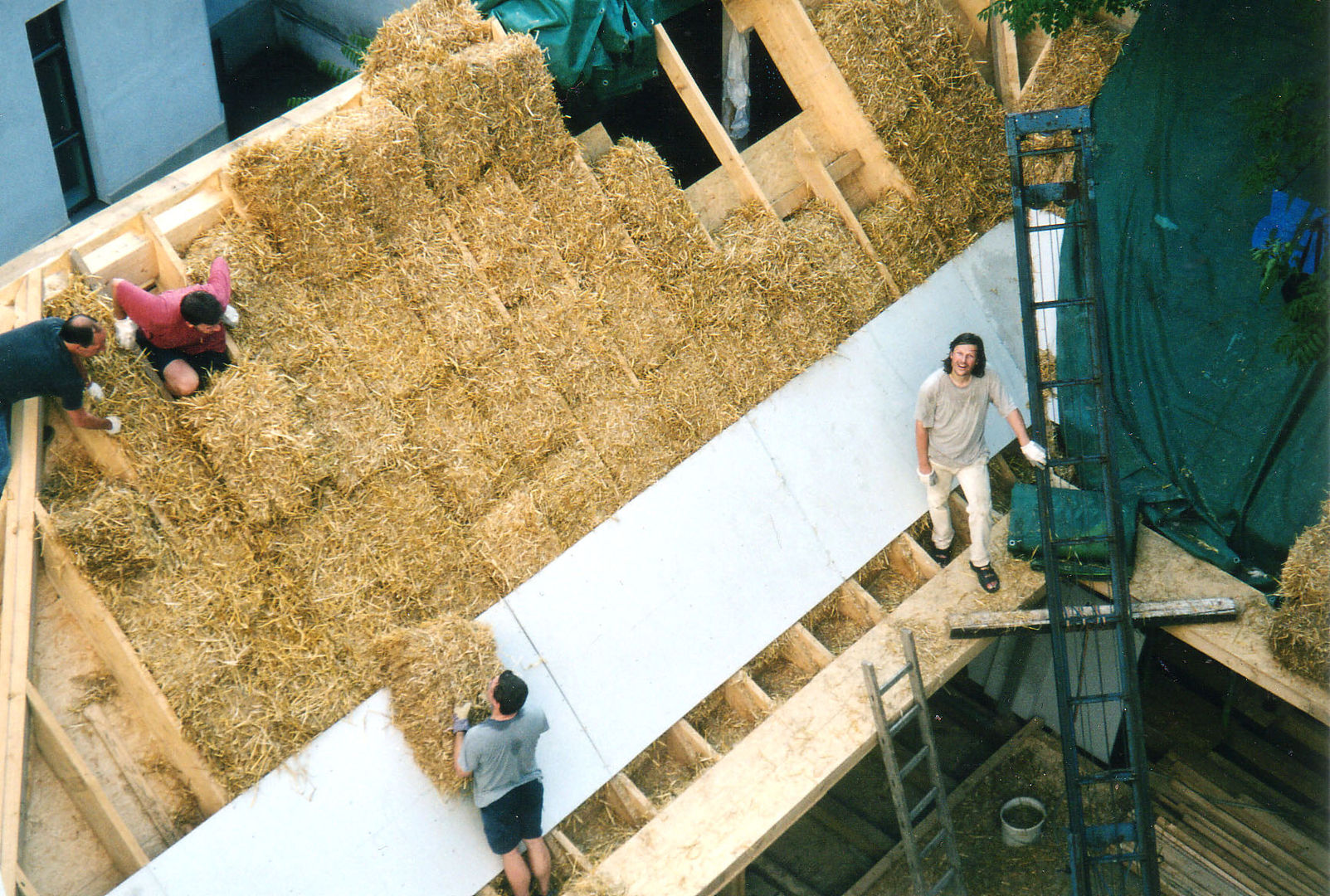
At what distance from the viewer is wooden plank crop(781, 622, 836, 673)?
6641mm

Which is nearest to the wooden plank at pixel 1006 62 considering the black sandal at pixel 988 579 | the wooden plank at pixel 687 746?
the black sandal at pixel 988 579

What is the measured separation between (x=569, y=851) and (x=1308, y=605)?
399 centimetres

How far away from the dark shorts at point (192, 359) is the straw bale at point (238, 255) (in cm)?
33

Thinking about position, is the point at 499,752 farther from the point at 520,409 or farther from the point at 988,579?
the point at 988,579

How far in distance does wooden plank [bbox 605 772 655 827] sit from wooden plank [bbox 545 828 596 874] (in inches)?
11.7

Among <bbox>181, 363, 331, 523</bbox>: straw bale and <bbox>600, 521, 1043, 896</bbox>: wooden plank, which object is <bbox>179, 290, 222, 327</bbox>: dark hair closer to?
<bbox>181, 363, 331, 523</bbox>: straw bale

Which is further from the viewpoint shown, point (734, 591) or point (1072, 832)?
point (734, 591)

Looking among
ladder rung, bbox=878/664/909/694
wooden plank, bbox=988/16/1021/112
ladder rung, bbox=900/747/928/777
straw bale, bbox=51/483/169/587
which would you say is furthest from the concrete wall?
ladder rung, bbox=900/747/928/777

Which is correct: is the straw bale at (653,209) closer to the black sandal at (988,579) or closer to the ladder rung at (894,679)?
the black sandal at (988,579)

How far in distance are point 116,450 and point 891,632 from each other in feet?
13.8

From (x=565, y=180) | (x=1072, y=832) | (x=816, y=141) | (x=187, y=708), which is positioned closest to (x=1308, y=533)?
(x=1072, y=832)

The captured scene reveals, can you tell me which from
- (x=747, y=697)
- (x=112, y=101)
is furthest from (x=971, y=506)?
(x=112, y=101)

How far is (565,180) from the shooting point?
6977 millimetres

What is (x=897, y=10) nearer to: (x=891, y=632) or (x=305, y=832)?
(x=891, y=632)
